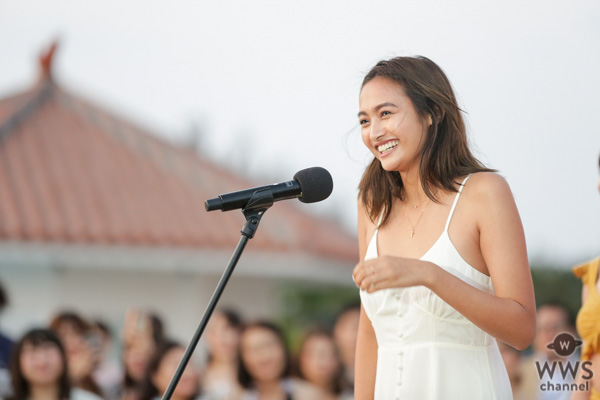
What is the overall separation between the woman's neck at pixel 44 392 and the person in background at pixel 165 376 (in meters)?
Answer: 0.63

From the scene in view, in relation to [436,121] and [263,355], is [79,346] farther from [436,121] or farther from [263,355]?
[436,121]

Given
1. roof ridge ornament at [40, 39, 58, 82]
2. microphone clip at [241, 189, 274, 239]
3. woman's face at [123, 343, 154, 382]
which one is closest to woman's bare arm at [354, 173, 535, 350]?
microphone clip at [241, 189, 274, 239]

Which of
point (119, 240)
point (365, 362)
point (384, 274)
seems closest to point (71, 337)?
point (119, 240)

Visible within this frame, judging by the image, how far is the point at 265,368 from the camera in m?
6.40

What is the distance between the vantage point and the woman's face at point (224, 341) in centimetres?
733

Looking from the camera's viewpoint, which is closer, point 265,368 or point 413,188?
point 413,188

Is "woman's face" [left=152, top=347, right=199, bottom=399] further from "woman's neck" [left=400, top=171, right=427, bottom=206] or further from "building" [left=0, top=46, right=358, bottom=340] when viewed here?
"building" [left=0, top=46, right=358, bottom=340]

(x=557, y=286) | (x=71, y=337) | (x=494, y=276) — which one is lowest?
(x=494, y=276)

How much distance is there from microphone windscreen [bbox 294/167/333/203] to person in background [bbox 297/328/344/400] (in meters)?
3.87

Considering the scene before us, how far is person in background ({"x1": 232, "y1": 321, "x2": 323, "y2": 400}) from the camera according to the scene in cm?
642

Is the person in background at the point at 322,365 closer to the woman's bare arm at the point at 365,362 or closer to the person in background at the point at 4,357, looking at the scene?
the person in background at the point at 4,357

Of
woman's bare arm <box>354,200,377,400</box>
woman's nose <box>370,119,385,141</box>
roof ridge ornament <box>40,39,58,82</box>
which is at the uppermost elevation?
roof ridge ornament <box>40,39,58,82</box>

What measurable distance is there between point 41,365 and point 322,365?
83.0 inches

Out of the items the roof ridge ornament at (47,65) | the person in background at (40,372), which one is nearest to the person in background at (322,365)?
the person in background at (40,372)
